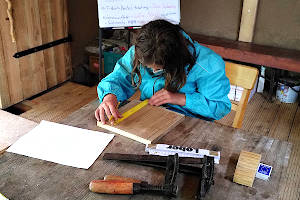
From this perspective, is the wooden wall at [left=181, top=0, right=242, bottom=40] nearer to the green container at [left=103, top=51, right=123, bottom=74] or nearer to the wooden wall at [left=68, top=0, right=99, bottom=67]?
the green container at [left=103, top=51, right=123, bottom=74]

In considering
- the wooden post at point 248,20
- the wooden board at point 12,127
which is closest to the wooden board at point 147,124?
the wooden board at point 12,127

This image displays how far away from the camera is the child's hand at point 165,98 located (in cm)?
147

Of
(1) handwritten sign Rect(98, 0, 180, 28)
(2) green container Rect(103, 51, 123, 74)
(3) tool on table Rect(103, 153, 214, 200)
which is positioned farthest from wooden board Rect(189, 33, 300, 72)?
(3) tool on table Rect(103, 153, 214, 200)

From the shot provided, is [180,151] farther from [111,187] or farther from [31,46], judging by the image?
[31,46]

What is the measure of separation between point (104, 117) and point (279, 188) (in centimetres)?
71

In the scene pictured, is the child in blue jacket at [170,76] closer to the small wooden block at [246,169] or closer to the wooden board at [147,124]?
the wooden board at [147,124]

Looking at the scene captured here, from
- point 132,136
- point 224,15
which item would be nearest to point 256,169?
point 132,136

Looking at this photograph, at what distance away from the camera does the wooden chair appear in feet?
5.12

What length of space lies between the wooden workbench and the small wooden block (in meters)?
0.02

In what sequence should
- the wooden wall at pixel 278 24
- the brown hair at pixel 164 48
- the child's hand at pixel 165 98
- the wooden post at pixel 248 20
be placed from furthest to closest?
the wooden post at pixel 248 20
the wooden wall at pixel 278 24
the child's hand at pixel 165 98
the brown hair at pixel 164 48

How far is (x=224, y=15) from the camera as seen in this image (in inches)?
142

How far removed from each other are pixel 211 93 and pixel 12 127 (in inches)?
75.8

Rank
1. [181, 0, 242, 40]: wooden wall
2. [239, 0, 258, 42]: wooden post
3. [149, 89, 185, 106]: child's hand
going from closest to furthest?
[149, 89, 185, 106]: child's hand, [239, 0, 258, 42]: wooden post, [181, 0, 242, 40]: wooden wall

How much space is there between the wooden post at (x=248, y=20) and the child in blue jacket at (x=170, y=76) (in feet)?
6.97
